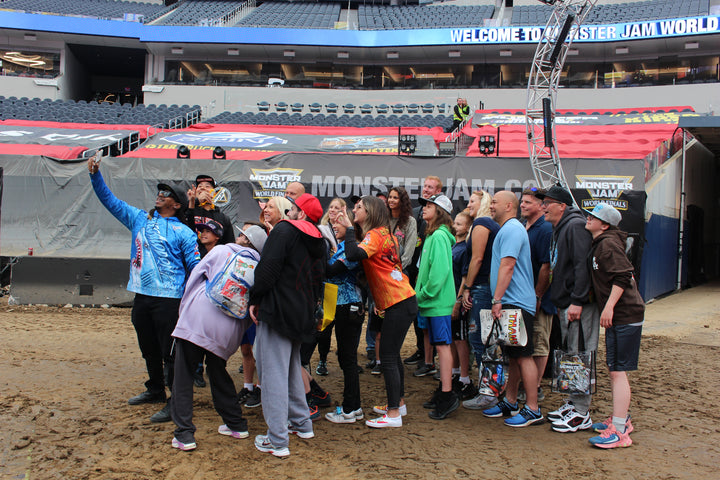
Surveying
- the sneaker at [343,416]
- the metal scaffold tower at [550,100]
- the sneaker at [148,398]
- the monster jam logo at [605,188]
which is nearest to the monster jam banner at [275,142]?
the metal scaffold tower at [550,100]

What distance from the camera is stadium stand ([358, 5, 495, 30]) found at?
28.7 meters

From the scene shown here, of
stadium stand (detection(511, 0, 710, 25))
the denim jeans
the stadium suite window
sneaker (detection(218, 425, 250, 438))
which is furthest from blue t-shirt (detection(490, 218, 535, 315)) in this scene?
the stadium suite window

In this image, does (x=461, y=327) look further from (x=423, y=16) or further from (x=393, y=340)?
(x=423, y=16)

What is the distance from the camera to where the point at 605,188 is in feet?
33.6

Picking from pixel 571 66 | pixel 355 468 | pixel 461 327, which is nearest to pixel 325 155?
pixel 461 327

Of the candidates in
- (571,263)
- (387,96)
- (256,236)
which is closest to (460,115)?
(387,96)

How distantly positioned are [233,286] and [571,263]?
2553 mm

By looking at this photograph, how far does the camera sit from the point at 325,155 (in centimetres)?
1057

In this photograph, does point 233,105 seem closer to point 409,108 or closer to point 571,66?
point 409,108

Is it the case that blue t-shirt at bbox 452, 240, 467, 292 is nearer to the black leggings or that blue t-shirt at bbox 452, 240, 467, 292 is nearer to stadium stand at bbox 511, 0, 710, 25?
the black leggings

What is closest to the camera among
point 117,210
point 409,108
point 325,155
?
point 117,210

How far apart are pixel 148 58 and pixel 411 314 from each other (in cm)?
2814

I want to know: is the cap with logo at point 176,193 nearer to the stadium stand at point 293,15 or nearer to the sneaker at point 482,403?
the sneaker at point 482,403

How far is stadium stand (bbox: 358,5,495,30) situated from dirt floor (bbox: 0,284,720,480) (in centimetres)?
2535
